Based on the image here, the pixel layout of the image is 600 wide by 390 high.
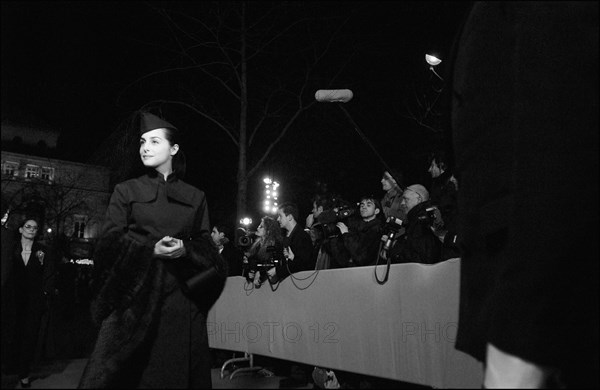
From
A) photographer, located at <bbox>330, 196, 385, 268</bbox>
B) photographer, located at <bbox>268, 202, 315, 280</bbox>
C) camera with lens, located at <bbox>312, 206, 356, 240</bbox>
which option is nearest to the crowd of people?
photographer, located at <bbox>330, 196, 385, 268</bbox>

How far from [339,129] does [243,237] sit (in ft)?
42.4

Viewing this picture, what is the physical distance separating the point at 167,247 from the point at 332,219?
365cm

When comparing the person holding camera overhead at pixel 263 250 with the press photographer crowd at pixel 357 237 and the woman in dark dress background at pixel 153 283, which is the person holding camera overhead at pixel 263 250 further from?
the woman in dark dress background at pixel 153 283

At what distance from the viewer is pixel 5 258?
203 centimetres

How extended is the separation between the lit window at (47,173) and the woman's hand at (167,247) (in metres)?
0.63

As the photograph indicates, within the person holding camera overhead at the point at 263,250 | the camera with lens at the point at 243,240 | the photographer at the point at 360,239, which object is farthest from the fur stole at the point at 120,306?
the camera with lens at the point at 243,240

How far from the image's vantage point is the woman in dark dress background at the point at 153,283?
2471mm

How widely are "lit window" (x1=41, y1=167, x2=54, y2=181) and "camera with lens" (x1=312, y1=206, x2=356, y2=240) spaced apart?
3.80m

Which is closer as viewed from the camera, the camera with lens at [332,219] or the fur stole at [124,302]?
the fur stole at [124,302]

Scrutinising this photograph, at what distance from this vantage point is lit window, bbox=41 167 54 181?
98.6 inches

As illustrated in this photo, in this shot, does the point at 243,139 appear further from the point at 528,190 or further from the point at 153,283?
the point at 528,190

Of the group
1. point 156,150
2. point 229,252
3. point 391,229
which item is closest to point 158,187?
point 156,150

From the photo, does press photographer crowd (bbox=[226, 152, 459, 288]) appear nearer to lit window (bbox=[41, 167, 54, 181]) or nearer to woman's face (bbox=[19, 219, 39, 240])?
woman's face (bbox=[19, 219, 39, 240])

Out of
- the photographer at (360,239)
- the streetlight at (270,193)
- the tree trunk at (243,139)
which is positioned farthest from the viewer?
the streetlight at (270,193)
